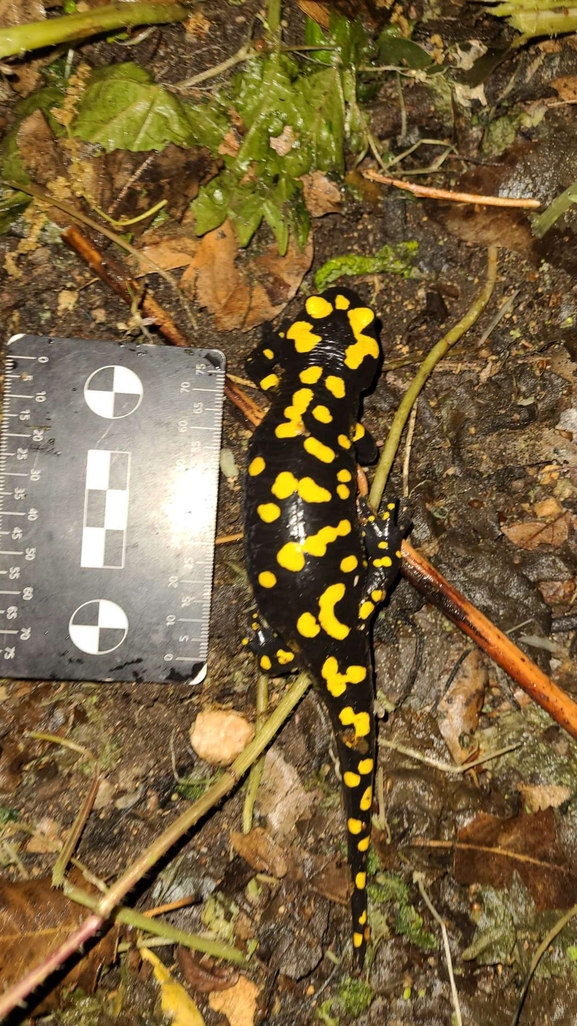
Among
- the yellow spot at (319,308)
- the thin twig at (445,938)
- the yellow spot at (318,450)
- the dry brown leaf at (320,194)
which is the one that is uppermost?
the dry brown leaf at (320,194)

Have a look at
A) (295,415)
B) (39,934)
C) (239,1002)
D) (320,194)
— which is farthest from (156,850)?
(320,194)

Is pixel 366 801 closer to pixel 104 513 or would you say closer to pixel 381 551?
pixel 381 551

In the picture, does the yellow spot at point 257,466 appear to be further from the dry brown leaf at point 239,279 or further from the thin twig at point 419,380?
the dry brown leaf at point 239,279

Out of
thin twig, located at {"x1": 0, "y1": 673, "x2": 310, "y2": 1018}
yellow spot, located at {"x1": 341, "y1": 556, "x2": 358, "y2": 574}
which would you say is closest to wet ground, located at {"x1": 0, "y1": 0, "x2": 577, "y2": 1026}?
thin twig, located at {"x1": 0, "y1": 673, "x2": 310, "y2": 1018}

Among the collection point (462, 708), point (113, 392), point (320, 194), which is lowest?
point (462, 708)

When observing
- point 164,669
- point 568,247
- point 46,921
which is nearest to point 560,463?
point 568,247

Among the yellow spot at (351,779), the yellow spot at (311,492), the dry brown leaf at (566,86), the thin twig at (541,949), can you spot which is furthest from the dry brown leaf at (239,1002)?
the dry brown leaf at (566,86)

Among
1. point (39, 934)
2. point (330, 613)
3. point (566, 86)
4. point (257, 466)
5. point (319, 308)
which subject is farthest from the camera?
point (566, 86)
